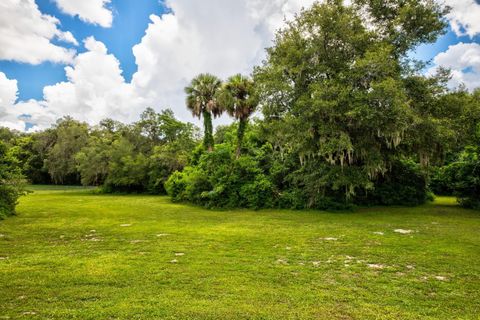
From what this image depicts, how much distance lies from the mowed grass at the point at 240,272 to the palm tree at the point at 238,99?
1154 centimetres

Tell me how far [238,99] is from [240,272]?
56.5 ft

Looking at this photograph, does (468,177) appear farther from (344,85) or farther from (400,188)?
(344,85)

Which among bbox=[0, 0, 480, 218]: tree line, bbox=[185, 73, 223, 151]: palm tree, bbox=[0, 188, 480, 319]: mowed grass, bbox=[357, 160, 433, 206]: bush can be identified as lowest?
bbox=[0, 188, 480, 319]: mowed grass

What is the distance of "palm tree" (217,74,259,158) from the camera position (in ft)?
72.0

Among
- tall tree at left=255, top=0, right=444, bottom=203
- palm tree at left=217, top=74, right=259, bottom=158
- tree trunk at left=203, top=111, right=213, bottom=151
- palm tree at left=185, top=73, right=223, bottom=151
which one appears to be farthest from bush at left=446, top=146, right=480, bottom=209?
tree trunk at left=203, top=111, right=213, bottom=151

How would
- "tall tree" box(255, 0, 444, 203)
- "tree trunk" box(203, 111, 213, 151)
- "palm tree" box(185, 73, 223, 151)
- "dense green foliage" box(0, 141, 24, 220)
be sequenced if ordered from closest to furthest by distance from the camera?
"tall tree" box(255, 0, 444, 203)
"dense green foliage" box(0, 141, 24, 220)
"palm tree" box(185, 73, 223, 151)
"tree trunk" box(203, 111, 213, 151)

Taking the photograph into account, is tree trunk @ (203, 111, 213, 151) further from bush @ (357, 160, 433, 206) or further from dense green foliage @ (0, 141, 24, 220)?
dense green foliage @ (0, 141, 24, 220)

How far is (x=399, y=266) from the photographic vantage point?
6.64m

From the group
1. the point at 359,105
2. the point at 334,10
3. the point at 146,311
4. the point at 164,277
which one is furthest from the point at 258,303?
the point at 334,10

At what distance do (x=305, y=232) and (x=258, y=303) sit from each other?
6.34 m

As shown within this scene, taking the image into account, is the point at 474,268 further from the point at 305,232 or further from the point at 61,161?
the point at 61,161

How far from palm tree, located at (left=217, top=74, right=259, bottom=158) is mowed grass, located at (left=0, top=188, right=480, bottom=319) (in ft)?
37.9

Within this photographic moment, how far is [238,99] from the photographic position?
2206 cm

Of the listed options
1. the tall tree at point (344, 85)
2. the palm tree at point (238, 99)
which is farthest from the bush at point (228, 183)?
the tall tree at point (344, 85)
